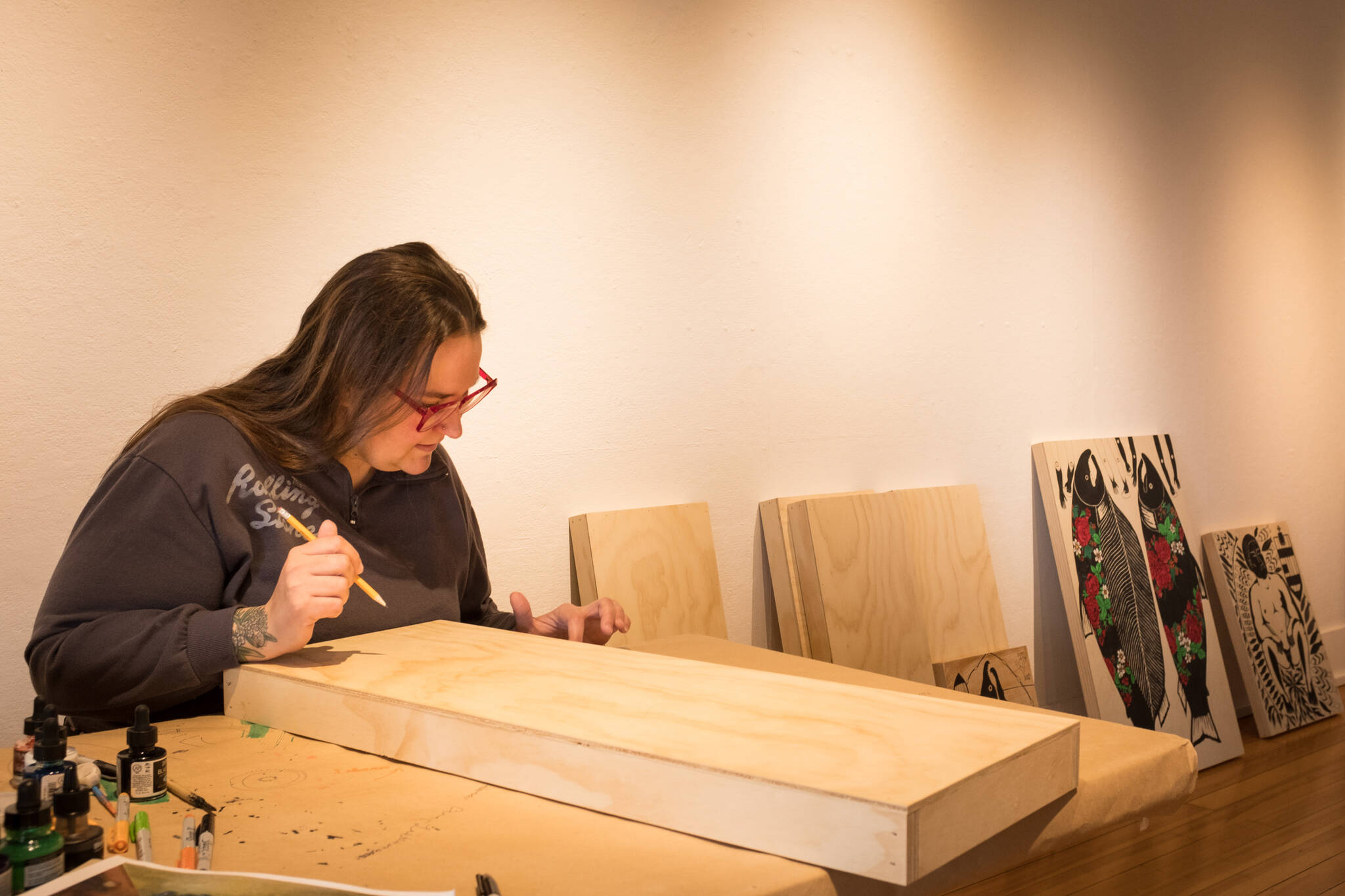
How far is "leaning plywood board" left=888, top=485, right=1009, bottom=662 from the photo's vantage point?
3.01 metres

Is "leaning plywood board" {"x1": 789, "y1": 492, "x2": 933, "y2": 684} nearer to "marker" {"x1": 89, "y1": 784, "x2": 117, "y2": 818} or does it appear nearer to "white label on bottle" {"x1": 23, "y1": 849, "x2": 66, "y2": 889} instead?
"marker" {"x1": 89, "y1": 784, "x2": 117, "y2": 818}

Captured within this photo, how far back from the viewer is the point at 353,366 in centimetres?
157

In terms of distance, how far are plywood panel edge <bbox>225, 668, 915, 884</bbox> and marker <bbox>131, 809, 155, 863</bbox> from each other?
0.27m

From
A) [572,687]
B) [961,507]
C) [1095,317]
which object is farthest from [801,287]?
[572,687]

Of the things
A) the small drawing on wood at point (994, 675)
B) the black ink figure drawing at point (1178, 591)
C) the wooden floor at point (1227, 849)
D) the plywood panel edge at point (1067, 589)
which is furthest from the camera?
the black ink figure drawing at point (1178, 591)

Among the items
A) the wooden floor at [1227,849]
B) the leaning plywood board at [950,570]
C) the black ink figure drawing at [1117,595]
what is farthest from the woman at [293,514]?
the black ink figure drawing at [1117,595]

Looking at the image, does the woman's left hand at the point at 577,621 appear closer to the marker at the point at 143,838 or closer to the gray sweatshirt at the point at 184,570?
the gray sweatshirt at the point at 184,570

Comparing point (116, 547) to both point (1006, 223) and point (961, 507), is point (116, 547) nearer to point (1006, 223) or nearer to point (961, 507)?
point (961, 507)

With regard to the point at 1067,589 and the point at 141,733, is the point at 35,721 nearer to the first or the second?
the point at 141,733

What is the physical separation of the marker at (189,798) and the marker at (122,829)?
2.1 inches

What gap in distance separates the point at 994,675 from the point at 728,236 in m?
1.59

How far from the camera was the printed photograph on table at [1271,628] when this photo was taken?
12.9 feet

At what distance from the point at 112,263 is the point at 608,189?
1.14 metres

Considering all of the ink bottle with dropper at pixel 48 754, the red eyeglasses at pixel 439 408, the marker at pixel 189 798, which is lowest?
the marker at pixel 189 798
